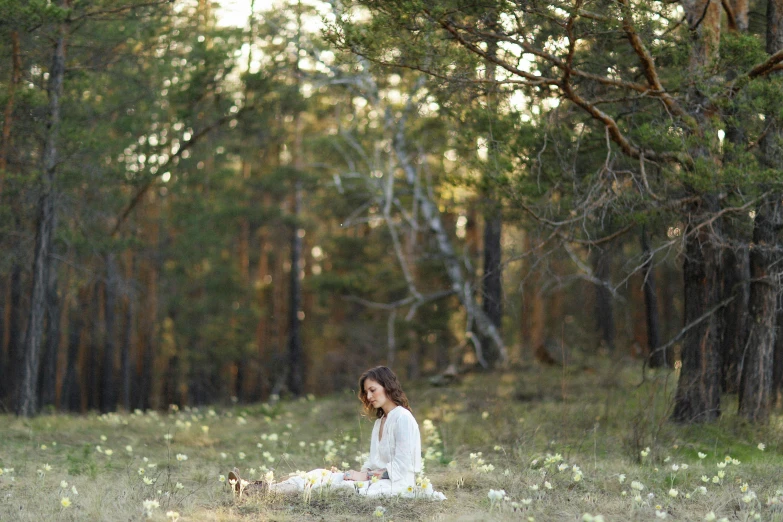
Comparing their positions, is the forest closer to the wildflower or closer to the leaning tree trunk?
the leaning tree trunk

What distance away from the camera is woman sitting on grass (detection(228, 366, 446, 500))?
6047 millimetres

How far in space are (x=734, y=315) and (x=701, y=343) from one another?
2407 millimetres

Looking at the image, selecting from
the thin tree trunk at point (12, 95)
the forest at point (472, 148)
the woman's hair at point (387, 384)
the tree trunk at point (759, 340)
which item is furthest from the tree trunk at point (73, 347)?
the woman's hair at point (387, 384)

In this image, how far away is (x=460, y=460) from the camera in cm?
843

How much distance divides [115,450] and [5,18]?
5.78m

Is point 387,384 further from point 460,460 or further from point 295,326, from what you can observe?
point 295,326

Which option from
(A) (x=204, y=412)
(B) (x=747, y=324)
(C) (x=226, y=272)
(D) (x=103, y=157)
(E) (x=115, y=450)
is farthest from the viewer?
(C) (x=226, y=272)

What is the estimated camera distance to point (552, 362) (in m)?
17.7

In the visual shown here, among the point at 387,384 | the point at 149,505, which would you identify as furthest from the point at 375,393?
the point at 149,505

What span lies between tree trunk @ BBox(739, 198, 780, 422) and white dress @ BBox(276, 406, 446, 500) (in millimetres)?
5407

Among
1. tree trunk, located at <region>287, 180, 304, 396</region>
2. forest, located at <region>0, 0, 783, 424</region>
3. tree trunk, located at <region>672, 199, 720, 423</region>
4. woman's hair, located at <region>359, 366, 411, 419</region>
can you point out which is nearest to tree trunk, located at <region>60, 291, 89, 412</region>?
forest, located at <region>0, 0, 783, 424</region>

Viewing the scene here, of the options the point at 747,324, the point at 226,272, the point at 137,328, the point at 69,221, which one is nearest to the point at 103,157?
the point at 69,221

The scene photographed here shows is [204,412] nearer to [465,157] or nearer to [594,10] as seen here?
[465,157]

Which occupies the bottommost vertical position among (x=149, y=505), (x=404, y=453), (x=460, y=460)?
(x=460, y=460)
